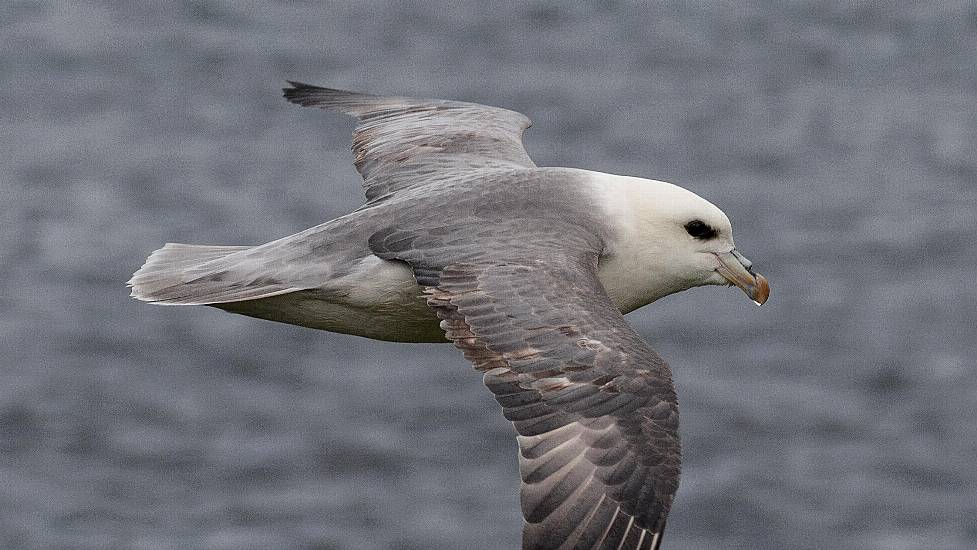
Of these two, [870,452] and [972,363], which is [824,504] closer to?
[870,452]

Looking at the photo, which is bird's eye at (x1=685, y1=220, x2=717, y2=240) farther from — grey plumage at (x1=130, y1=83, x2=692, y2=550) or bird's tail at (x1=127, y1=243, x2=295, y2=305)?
bird's tail at (x1=127, y1=243, x2=295, y2=305)

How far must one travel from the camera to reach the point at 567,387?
21.5 ft

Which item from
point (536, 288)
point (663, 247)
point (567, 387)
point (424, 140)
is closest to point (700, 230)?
point (663, 247)

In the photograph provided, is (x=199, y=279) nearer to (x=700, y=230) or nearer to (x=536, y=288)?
(x=536, y=288)

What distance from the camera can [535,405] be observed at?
6.48 meters

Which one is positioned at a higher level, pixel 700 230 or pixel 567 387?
pixel 700 230

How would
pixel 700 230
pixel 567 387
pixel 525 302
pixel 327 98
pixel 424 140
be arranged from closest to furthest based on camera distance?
pixel 567 387, pixel 525 302, pixel 700 230, pixel 424 140, pixel 327 98

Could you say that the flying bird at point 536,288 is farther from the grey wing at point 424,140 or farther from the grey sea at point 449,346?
the grey sea at point 449,346

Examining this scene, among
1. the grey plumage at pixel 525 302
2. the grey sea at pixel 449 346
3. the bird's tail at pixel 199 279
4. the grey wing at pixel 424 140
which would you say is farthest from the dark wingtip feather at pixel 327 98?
the grey sea at pixel 449 346

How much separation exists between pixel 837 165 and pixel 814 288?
2.10m

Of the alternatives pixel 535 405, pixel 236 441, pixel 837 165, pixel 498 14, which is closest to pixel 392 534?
pixel 236 441

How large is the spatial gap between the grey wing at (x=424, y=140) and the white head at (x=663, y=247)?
1091 millimetres

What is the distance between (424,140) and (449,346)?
10178mm

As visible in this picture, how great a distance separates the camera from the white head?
304 inches
